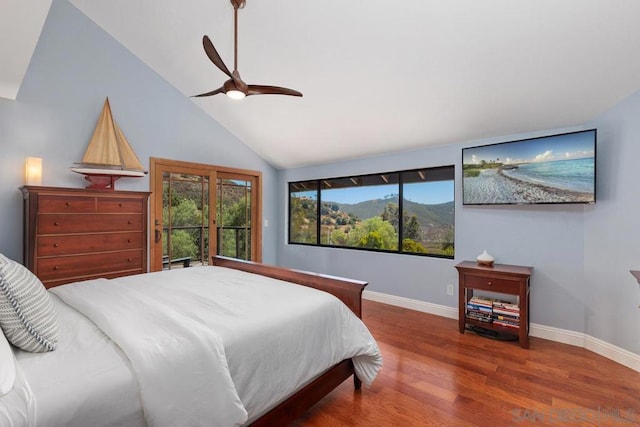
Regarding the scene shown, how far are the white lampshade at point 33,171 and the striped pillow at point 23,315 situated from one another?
7.03ft

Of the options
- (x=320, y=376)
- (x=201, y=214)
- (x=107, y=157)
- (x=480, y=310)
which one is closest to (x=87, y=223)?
(x=107, y=157)

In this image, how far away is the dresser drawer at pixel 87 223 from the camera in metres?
2.72

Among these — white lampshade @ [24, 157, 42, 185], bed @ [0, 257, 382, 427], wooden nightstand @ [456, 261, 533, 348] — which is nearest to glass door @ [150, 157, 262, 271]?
white lampshade @ [24, 157, 42, 185]

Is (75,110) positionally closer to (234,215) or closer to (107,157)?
(107,157)

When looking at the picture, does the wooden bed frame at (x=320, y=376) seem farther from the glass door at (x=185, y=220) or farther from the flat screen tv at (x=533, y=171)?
the flat screen tv at (x=533, y=171)

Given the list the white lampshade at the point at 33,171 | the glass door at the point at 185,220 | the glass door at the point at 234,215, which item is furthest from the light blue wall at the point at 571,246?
the white lampshade at the point at 33,171

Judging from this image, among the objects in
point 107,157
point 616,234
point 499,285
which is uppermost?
point 107,157

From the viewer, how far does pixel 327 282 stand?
221 cm

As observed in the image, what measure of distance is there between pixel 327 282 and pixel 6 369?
5.31 feet

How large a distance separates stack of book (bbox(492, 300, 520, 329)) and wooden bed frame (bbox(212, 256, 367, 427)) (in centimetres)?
169

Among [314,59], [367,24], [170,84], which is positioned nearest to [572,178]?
[367,24]

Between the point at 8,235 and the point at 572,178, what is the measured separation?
5.21 metres

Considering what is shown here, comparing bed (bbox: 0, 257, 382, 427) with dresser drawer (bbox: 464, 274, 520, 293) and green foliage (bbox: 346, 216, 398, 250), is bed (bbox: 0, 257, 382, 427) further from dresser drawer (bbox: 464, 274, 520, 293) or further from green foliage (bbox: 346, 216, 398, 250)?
green foliage (bbox: 346, 216, 398, 250)

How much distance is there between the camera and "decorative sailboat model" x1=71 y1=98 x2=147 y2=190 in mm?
3193
